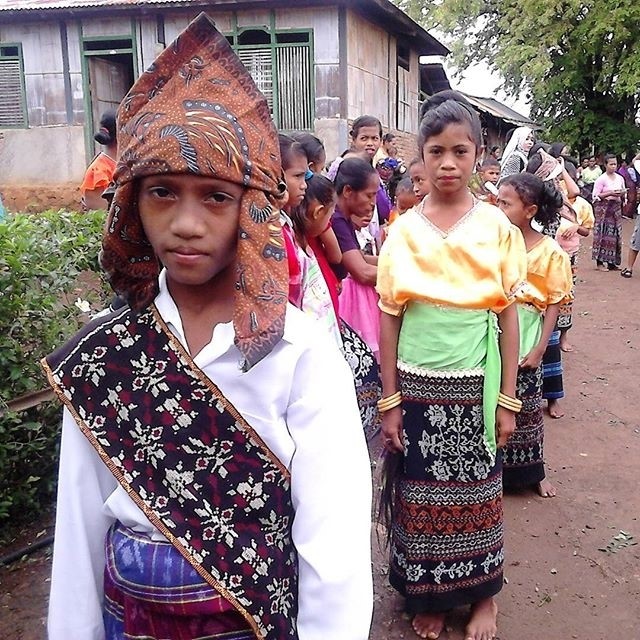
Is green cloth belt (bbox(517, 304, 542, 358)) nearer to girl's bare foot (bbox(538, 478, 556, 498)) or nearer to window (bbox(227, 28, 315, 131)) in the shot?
girl's bare foot (bbox(538, 478, 556, 498))

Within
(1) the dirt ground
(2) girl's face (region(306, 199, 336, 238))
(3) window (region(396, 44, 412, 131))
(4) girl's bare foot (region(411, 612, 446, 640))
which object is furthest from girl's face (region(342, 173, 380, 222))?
(3) window (region(396, 44, 412, 131))

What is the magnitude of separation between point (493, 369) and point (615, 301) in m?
7.59

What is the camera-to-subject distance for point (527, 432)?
3883 millimetres

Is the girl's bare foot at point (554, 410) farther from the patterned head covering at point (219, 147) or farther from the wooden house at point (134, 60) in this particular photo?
the wooden house at point (134, 60)

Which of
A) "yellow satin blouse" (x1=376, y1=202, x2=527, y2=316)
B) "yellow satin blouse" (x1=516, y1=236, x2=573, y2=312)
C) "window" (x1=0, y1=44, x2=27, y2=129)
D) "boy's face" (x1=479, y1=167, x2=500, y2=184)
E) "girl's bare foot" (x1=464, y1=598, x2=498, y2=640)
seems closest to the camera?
"yellow satin blouse" (x1=376, y1=202, x2=527, y2=316)

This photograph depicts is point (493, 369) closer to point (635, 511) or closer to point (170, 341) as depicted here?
point (170, 341)

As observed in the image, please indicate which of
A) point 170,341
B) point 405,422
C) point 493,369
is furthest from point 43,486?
point 170,341

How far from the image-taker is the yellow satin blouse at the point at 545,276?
3916 millimetres

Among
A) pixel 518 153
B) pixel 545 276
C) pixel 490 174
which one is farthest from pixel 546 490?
pixel 490 174

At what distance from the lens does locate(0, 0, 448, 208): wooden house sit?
1163 centimetres

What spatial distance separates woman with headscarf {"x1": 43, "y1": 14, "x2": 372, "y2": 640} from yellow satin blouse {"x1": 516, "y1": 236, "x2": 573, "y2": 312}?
9.24 ft

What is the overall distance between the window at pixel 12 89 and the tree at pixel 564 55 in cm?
1321

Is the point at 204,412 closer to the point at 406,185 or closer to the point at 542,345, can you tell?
the point at 542,345

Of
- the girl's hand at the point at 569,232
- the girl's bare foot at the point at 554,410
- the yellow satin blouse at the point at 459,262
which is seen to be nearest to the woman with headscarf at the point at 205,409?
the yellow satin blouse at the point at 459,262
